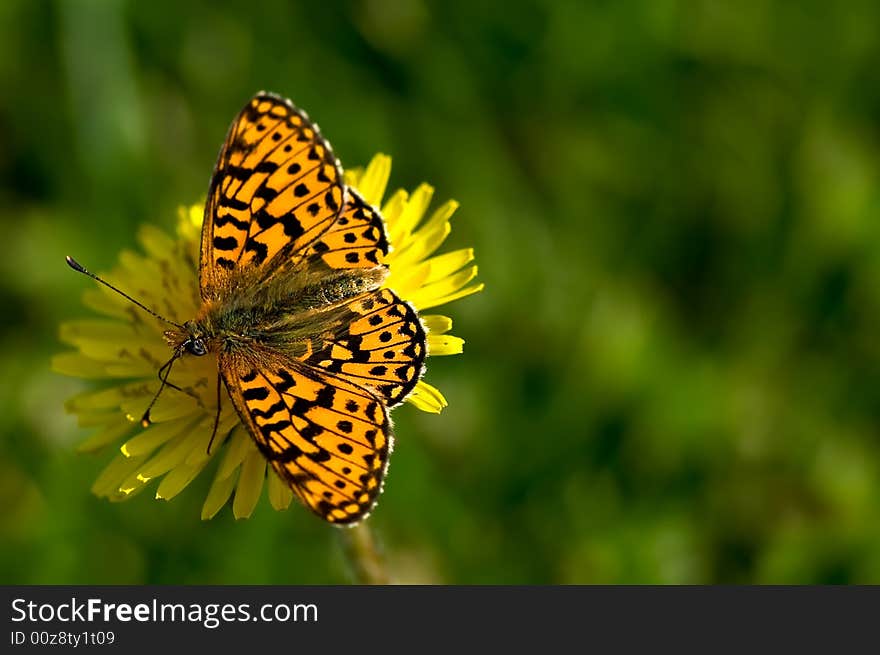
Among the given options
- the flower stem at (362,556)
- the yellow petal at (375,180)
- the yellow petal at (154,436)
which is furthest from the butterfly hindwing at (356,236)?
the flower stem at (362,556)

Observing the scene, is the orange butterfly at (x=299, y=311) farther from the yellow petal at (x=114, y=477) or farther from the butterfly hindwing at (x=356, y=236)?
the yellow petal at (x=114, y=477)

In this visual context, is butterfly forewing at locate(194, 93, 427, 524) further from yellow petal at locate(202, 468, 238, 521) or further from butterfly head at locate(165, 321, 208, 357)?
yellow petal at locate(202, 468, 238, 521)

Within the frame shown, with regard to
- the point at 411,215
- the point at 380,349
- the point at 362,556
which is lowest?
the point at 362,556

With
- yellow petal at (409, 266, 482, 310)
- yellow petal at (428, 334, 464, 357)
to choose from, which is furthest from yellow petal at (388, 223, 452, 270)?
yellow petal at (428, 334, 464, 357)

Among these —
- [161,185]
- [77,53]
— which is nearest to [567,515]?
[161,185]

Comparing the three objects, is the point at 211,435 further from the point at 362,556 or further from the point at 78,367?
the point at 78,367

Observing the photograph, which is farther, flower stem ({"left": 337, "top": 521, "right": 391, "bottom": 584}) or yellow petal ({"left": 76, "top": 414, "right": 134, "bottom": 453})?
yellow petal ({"left": 76, "top": 414, "right": 134, "bottom": 453})

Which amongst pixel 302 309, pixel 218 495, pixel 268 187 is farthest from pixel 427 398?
pixel 268 187
